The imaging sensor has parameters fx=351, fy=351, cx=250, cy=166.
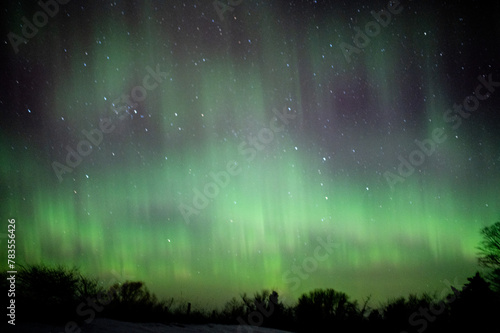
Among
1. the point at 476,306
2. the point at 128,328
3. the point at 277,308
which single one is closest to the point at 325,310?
the point at 277,308

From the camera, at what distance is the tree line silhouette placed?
15.0m

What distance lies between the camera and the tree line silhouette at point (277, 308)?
15.0 meters

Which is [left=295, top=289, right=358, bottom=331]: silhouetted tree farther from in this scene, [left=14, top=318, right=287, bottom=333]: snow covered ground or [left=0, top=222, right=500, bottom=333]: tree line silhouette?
[left=14, top=318, right=287, bottom=333]: snow covered ground

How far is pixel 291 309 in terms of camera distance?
26.3 m

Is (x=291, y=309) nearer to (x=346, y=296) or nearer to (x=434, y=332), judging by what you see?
(x=346, y=296)

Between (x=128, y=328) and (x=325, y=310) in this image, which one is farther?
(x=325, y=310)

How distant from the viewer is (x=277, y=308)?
78.4 ft

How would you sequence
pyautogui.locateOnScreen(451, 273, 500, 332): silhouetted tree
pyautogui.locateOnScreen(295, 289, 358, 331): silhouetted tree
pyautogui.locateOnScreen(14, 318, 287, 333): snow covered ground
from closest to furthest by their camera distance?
pyautogui.locateOnScreen(14, 318, 287, 333): snow covered ground → pyautogui.locateOnScreen(451, 273, 500, 332): silhouetted tree → pyautogui.locateOnScreen(295, 289, 358, 331): silhouetted tree

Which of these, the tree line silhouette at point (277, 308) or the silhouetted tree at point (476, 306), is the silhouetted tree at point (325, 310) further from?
the silhouetted tree at point (476, 306)

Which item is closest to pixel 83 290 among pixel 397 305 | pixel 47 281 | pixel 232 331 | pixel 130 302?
pixel 47 281

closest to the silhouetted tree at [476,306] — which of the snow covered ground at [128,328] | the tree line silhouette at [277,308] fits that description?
the tree line silhouette at [277,308]

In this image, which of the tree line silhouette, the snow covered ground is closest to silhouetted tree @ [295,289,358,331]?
the tree line silhouette

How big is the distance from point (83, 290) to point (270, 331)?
11.8 m

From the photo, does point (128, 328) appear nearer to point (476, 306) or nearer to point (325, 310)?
point (476, 306)
